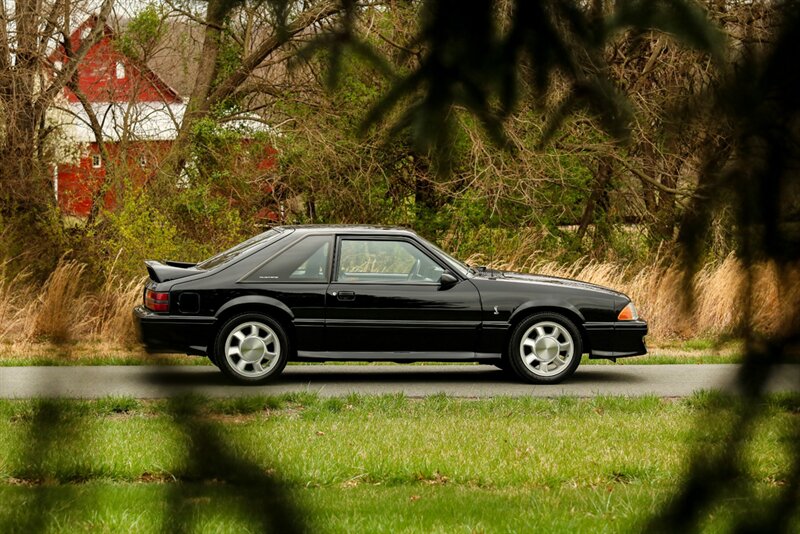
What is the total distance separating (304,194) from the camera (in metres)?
14.5

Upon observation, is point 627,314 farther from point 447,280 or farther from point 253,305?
point 253,305

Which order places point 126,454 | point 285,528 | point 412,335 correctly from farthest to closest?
point 412,335 → point 126,454 → point 285,528

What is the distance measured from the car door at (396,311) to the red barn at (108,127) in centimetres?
549

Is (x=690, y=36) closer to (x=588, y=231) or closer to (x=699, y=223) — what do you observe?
(x=699, y=223)

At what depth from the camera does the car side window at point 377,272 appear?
966 centimetres

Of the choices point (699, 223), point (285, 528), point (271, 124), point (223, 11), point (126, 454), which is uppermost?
point (271, 124)

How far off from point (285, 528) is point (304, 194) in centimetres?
1348

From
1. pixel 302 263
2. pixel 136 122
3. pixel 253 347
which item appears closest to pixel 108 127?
pixel 136 122

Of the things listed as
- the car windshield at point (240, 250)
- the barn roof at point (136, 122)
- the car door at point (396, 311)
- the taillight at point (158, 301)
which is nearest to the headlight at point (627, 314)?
the car door at point (396, 311)

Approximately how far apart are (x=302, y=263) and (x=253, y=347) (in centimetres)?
82

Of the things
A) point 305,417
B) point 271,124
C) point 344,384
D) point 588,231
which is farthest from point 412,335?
point 588,231

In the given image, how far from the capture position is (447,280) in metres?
9.64

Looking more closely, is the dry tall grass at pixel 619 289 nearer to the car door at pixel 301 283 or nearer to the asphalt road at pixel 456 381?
the asphalt road at pixel 456 381

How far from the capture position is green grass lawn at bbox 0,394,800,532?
1.11 metres
